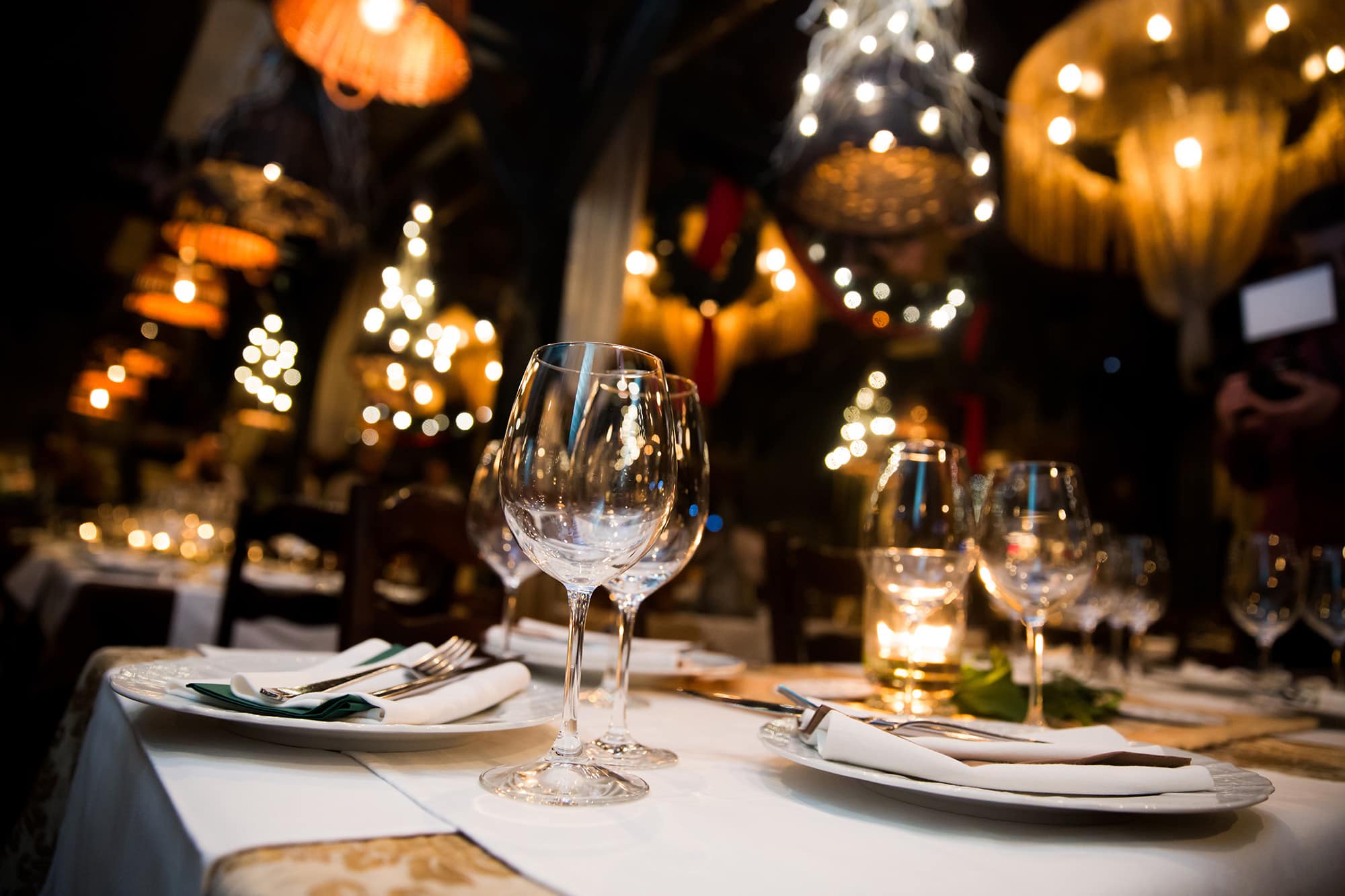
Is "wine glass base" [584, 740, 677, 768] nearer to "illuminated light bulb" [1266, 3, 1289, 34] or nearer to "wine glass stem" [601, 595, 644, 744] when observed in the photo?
"wine glass stem" [601, 595, 644, 744]

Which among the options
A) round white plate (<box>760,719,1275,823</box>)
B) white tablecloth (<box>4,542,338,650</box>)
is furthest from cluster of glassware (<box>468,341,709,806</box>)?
white tablecloth (<box>4,542,338,650</box>)

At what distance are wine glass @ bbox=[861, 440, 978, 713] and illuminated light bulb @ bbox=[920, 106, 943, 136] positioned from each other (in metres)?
1.81

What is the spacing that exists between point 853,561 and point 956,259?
523 cm

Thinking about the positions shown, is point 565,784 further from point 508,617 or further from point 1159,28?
point 1159,28

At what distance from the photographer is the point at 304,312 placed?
9.09 meters

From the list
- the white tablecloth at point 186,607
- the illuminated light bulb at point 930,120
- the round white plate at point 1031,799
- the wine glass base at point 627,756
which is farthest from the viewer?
the illuminated light bulb at point 930,120

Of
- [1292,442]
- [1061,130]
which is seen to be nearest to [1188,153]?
[1061,130]

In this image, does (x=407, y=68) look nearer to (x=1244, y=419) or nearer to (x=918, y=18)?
(x=918, y=18)

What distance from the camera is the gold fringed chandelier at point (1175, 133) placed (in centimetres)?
239

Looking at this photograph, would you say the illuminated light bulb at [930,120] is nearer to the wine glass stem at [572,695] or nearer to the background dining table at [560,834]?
the background dining table at [560,834]

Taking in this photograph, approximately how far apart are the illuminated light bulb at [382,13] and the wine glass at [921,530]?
76.0 inches

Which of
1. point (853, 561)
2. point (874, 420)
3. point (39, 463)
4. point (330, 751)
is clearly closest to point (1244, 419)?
point (853, 561)

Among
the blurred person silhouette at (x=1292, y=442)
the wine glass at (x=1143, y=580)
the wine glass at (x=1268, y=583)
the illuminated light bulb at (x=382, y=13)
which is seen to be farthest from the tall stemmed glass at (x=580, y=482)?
the blurred person silhouette at (x=1292, y=442)

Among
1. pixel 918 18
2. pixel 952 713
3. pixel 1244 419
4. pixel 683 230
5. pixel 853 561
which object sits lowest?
pixel 952 713
